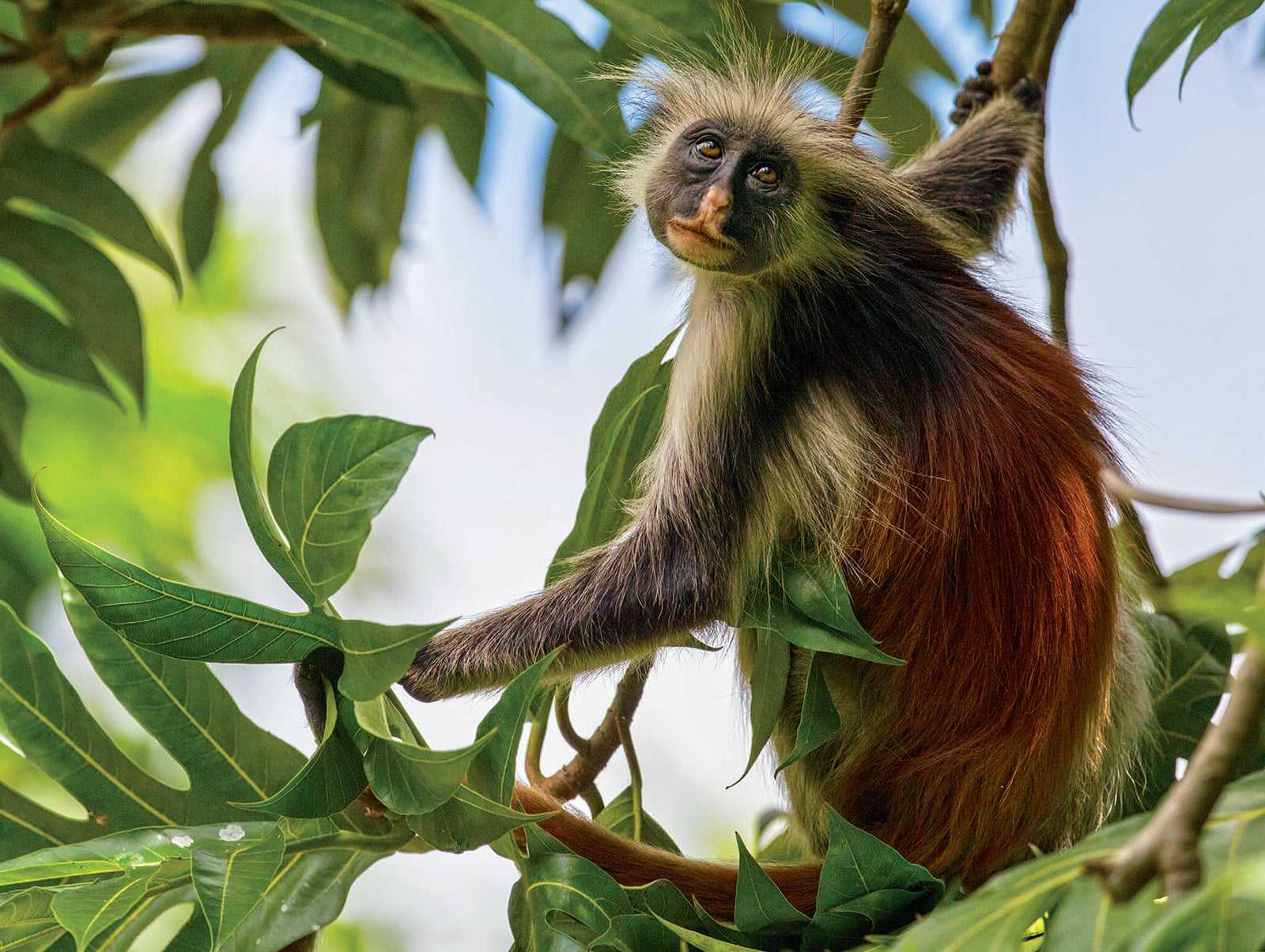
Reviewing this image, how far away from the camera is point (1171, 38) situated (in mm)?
1937

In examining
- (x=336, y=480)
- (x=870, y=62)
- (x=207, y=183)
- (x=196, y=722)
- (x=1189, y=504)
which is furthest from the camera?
(x=207, y=183)

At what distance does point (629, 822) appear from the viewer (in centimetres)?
224

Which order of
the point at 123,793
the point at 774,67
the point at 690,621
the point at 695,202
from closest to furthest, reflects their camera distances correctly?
the point at 123,793 → the point at 690,621 → the point at 695,202 → the point at 774,67

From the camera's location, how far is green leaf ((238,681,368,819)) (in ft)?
4.63

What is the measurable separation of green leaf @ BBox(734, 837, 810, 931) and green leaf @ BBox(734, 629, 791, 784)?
10.6 inches

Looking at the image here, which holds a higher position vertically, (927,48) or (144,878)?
(927,48)

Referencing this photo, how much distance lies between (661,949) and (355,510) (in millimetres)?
695

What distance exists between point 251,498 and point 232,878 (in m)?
0.45

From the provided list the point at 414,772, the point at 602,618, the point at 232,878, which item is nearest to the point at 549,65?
the point at 602,618

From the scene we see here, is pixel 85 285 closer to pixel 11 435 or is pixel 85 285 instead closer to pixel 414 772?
pixel 11 435

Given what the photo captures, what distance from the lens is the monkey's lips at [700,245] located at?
2.19m

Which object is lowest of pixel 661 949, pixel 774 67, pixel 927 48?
pixel 661 949

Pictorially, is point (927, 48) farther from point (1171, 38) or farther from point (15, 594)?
point (15, 594)

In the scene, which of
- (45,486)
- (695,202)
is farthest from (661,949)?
(45,486)
